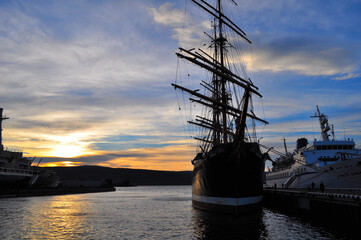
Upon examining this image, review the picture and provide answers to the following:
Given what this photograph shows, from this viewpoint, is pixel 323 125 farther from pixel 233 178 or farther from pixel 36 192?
pixel 36 192

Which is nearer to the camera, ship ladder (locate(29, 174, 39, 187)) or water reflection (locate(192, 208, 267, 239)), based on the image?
water reflection (locate(192, 208, 267, 239))

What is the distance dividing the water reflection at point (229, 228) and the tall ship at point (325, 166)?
31.9ft

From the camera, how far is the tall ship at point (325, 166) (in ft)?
119

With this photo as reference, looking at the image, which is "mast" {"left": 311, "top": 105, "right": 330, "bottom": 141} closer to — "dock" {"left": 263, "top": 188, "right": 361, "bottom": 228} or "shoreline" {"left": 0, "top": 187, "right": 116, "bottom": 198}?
"dock" {"left": 263, "top": 188, "right": 361, "bottom": 228}

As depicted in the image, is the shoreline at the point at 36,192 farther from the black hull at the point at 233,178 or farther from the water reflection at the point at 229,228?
the water reflection at the point at 229,228

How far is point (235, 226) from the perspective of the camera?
24719 mm

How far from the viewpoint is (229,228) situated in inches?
945

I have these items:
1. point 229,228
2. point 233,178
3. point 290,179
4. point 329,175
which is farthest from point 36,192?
point 329,175

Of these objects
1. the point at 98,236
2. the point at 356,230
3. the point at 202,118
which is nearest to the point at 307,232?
the point at 356,230

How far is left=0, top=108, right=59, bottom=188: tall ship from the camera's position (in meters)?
71.7

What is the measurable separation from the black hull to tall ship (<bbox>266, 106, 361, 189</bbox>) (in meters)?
5.15

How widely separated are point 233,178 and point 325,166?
1932 centimetres

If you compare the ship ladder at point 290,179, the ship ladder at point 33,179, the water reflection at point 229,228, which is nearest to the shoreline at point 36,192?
the ship ladder at point 33,179

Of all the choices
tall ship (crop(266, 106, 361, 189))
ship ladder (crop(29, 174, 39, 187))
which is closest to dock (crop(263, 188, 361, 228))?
tall ship (crop(266, 106, 361, 189))
